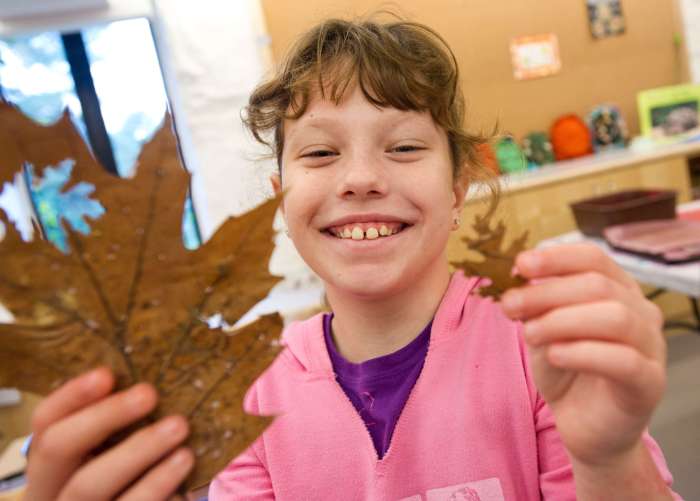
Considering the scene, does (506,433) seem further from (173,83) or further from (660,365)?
(173,83)

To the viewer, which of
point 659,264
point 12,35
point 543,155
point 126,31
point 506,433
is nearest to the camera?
point 506,433

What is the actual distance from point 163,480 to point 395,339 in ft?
1.48

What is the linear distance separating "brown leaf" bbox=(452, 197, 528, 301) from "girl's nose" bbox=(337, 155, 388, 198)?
0.64ft

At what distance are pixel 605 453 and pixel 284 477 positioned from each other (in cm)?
43

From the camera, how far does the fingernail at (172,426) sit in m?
0.39

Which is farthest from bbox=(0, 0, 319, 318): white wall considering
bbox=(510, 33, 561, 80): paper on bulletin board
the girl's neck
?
the girl's neck

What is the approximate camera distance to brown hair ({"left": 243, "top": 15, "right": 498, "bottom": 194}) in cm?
69

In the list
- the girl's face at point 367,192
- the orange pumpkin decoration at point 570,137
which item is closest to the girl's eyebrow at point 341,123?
the girl's face at point 367,192

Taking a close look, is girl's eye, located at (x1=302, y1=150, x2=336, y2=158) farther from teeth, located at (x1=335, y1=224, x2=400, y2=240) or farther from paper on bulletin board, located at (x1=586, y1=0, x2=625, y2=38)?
paper on bulletin board, located at (x1=586, y1=0, x2=625, y2=38)

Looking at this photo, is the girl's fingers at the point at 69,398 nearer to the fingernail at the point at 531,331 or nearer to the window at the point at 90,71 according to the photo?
the fingernail at the point at 531,331

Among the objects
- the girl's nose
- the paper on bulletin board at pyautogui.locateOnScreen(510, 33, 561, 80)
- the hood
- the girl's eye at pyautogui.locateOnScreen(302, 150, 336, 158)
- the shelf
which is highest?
the paper on bulletin board at pyautogui.locateOnScreen(510, 33, 561, 80)

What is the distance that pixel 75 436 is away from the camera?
0.36 metres

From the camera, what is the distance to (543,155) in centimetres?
283

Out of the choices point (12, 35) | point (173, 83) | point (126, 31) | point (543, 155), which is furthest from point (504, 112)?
point (12, 35)
